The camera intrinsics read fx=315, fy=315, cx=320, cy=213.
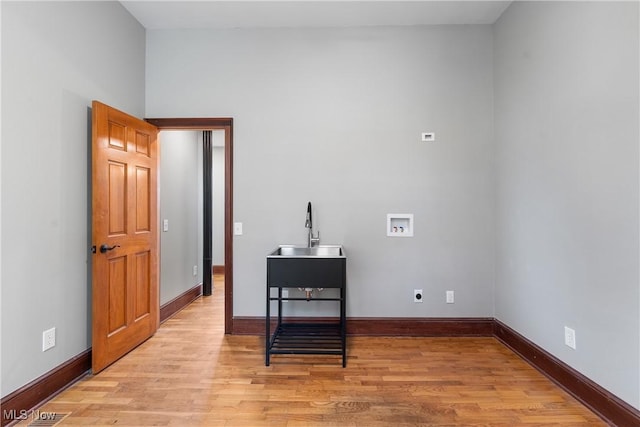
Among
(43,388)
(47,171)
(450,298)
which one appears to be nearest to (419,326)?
(450,298)

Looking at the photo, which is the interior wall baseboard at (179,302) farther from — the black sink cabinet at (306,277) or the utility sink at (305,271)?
the utility sink at (305,271)

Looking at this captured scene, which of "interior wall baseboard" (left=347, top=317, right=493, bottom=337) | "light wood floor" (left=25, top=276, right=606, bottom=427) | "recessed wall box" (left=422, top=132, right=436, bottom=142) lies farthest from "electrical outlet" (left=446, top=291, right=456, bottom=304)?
"recessed wall box" (left=422, top=132, right=436, bottom=142)

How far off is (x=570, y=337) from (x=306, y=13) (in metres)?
3.21

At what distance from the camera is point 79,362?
2.22m

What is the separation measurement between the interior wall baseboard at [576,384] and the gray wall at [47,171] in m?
3.32

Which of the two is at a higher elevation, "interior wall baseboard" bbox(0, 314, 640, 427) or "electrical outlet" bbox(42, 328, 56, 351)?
"electrical outlet" bbox(42, 328, 56, 351)

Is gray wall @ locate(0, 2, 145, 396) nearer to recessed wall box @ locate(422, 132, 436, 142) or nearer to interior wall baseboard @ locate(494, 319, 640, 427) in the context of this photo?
recessed wall box @ locate(422, 132, 436, 142)

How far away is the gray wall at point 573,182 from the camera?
1.67 metres

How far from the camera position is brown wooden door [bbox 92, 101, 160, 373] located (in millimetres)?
2260

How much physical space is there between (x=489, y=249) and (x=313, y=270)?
68.8 inches

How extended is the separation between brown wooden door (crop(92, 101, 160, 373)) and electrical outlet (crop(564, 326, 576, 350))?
323 cm

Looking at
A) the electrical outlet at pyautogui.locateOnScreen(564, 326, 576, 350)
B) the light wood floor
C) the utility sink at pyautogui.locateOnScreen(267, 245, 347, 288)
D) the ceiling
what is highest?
the ceiling

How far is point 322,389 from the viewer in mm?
2068

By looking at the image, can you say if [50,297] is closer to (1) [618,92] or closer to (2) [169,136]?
(2) [169,136]
